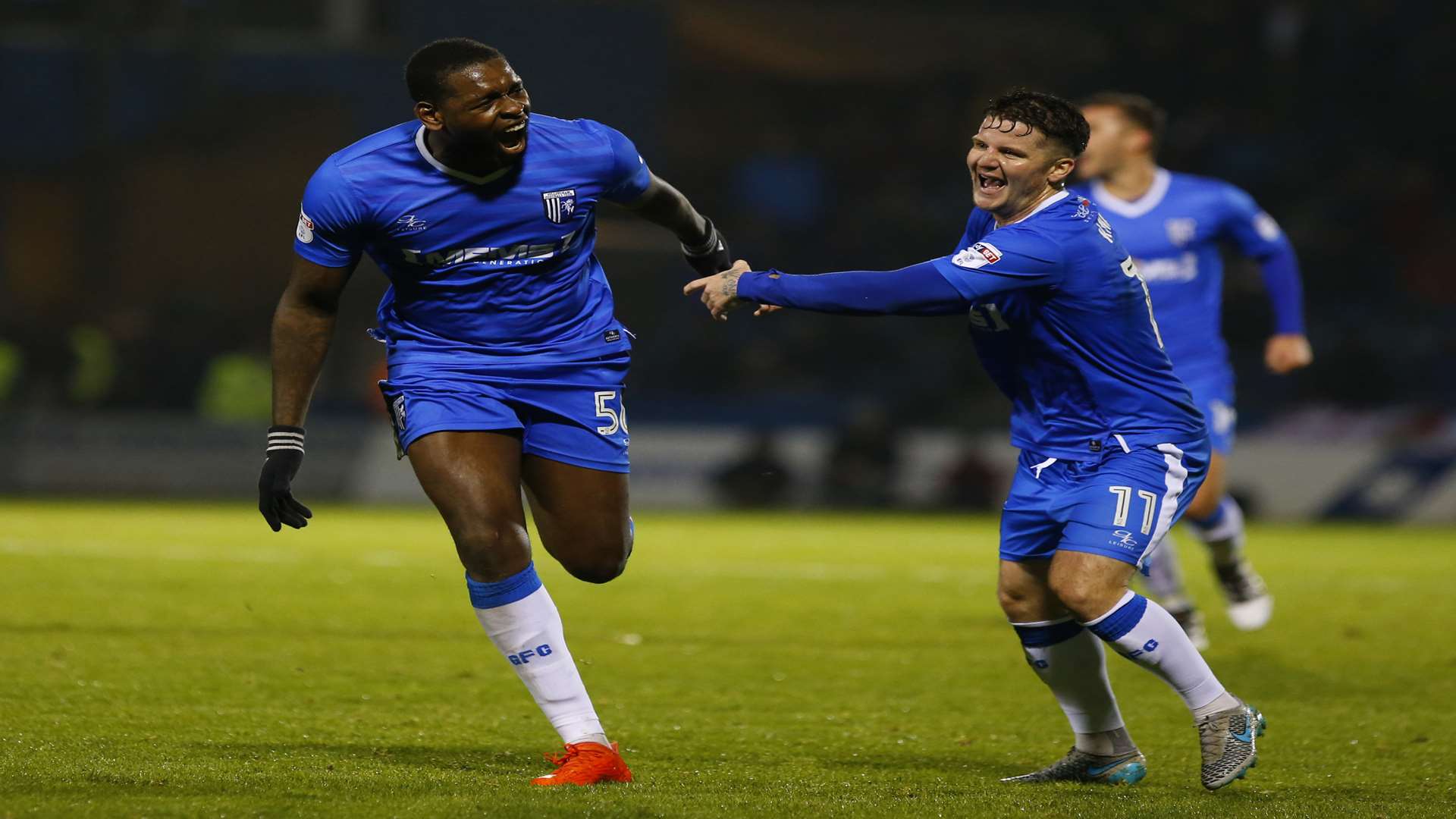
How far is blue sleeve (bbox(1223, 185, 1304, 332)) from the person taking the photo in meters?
8.44

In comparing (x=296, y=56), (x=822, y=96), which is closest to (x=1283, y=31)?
(x=822, y=96)

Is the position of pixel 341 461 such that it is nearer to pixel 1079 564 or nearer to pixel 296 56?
pixel 296 56

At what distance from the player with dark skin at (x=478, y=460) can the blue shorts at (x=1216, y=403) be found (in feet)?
12.9

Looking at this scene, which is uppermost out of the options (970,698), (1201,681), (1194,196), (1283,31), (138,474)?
(1283,31)

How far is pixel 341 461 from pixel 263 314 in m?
5.44

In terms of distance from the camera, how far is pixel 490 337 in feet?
16.6

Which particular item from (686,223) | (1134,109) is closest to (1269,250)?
(1134,109)

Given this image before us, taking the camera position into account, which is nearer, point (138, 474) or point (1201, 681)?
point (1201, 681)

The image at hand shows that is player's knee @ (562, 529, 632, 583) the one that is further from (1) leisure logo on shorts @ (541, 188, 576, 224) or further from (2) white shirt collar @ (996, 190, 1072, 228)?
(2) white shirt collar @ (996, 190, 1072, 228)

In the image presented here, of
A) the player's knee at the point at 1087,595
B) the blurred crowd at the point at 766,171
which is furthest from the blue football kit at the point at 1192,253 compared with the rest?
the blurred crowd at the point at 766,171

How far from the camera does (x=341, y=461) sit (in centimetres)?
1808

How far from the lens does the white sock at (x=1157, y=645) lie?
4.78 m

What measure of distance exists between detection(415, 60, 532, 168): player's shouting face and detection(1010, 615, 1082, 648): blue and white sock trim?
1.94 m

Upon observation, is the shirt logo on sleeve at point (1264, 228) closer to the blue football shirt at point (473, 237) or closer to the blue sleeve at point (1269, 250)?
the blue sleeve at point (1269, 250)
